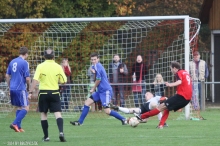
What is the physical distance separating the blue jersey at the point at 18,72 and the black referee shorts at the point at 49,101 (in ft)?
8.09

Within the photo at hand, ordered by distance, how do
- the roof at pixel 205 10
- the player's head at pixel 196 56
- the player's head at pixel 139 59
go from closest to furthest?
the player's head at pixel 139 59 → the player's head at pixel 196 56 → the roof at pixel 205 10

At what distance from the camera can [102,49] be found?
22.8m

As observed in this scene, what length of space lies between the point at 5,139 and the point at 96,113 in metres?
7.85

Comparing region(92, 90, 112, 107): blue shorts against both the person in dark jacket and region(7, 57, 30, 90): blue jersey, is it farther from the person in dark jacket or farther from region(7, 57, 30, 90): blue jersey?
the person in dark jacket

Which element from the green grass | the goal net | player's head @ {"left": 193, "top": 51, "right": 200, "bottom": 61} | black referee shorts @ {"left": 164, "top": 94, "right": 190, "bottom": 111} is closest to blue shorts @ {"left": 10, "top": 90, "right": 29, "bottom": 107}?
the green grass

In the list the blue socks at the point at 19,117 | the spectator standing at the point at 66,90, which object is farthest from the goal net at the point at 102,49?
the blue socks at the point at 19,117

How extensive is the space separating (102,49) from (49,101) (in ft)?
31.2

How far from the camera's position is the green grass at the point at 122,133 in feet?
42.9

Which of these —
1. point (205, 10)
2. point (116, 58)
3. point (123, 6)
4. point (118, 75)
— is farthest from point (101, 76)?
point (123, 6)

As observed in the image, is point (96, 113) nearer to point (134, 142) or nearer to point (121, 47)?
point (121, 47)

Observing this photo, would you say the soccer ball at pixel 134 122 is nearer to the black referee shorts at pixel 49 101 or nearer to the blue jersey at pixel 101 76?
the blue jersey at pixel 101 76

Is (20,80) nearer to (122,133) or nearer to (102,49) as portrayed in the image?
(122,133)

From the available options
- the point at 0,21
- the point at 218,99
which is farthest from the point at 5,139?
the point at 218,99

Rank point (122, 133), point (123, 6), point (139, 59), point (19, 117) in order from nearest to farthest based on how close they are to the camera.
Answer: point (122, 133) → point (19, 117) → point (139, 59) → point (123, 6)
